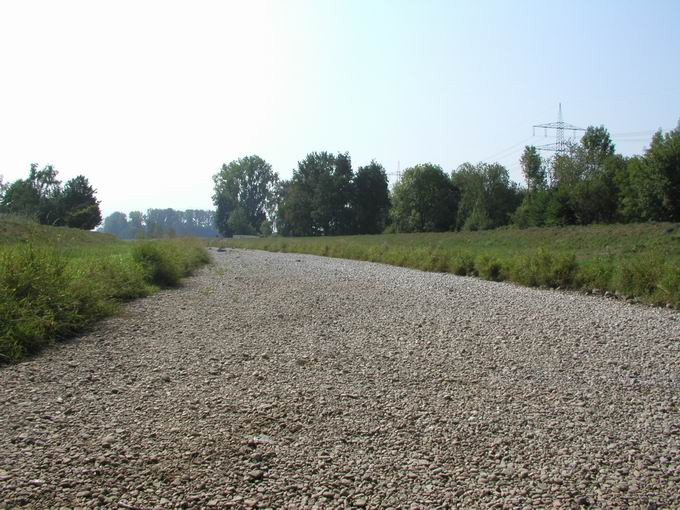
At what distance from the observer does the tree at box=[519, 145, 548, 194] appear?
76188mm

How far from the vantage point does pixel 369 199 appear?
3172 inches

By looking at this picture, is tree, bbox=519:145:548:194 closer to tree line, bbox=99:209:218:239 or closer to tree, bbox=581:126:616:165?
tree, bbox=581:126:616:165

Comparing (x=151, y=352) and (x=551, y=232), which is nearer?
(x=151, y=352)

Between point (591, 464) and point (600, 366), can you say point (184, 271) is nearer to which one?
point (600, 366)

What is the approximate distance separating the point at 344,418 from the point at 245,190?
341 feet

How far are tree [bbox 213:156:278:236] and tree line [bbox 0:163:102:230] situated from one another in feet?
178

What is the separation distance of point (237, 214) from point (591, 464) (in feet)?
320

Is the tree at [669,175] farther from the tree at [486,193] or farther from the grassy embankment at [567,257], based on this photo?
the tree at [486,193]

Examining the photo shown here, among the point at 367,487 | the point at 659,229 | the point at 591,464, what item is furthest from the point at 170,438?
the point at 659,229

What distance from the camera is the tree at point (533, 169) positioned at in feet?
250

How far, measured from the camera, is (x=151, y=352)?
6.53 m

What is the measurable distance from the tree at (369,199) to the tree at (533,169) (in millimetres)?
19192

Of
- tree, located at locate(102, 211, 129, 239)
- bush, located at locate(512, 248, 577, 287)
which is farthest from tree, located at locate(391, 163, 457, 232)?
bush, located at locate(512, 248, 577, 287)

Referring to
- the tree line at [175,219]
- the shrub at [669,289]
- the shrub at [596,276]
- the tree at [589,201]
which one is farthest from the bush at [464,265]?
the tree line at [175,219]
